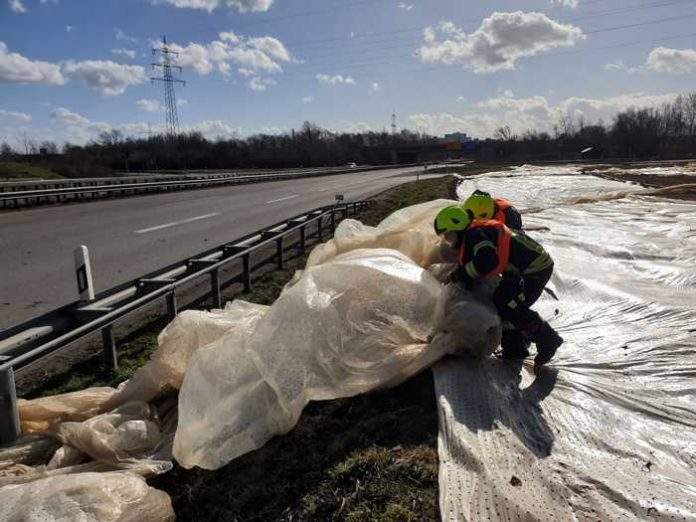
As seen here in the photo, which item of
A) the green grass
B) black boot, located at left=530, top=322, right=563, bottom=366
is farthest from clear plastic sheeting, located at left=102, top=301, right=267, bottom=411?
the green grass

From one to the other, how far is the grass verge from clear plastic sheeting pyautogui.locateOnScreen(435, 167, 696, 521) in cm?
15

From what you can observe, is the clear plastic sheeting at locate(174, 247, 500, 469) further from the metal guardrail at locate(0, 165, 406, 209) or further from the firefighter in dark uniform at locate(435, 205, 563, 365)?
the metal guardrail at locate(0, 165, 406, 209)

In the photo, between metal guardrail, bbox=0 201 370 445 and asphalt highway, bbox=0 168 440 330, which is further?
asphalt highway, bbox=0 168 440 330

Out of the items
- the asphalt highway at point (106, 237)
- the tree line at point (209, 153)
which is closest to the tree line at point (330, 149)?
the tree line at point (209, 153)

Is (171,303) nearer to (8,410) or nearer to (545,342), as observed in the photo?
(8,410)

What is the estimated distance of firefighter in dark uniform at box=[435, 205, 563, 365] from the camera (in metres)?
3.97

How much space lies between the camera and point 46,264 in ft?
27.7

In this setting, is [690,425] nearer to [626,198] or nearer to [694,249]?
[694,249]

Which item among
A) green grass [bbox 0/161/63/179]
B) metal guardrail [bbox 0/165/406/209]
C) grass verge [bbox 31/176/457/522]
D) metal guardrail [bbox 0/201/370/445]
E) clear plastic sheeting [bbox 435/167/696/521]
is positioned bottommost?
grass verge [bbox 31/176/457/522]

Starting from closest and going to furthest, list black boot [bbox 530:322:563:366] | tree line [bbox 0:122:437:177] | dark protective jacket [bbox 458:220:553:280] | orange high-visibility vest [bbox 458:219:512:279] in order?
black boot [bbox 530:322:563:366]
dark protective jacket [bbox 458:220:553:280]
orange high-visibility vest [bbox 458:219:512:279]
tree line [bbox 0:122:437:177]

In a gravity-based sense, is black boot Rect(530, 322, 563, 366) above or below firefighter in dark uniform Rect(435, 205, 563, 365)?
below

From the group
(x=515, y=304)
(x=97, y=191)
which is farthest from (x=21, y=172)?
(x=515, y=304)

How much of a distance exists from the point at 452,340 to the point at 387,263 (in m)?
0.78

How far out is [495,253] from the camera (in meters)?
4.12
